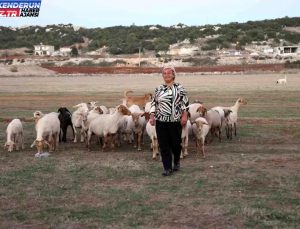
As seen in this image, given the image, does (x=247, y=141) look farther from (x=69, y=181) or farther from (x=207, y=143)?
(x=69, y=181)

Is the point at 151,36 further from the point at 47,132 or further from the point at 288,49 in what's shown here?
the point at 47,132

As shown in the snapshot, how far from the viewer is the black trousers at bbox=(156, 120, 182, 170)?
Answer: 10.9 meters

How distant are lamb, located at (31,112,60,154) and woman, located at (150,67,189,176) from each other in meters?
4.01

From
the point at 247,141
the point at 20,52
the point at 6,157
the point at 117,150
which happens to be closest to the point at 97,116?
the point at 117,150

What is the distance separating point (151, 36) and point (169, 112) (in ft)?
460

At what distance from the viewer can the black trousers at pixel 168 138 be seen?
35.6 feet

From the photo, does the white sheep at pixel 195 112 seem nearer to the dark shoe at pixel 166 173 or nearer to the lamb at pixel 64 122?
the lamb at pixel 64 122

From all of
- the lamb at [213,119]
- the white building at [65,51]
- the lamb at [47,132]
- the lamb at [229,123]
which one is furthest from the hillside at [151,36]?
the lamb at [47,132]

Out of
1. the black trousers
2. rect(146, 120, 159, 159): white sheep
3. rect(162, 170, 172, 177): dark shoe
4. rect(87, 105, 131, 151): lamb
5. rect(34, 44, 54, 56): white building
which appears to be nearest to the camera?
the black trousers

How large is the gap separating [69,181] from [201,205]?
10.2 feet

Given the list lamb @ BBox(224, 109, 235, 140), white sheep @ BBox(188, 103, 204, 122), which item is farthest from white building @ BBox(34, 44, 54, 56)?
white sheep @ BBox(188, 103, 204, 122)

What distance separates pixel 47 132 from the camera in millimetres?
14266

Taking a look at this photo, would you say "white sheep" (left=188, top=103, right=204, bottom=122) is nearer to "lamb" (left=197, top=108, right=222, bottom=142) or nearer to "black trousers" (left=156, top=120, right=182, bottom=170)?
"lamb" (left=197, top=108, right=222, bottom=142)

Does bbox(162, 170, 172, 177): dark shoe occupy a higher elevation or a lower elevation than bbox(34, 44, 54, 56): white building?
lower
